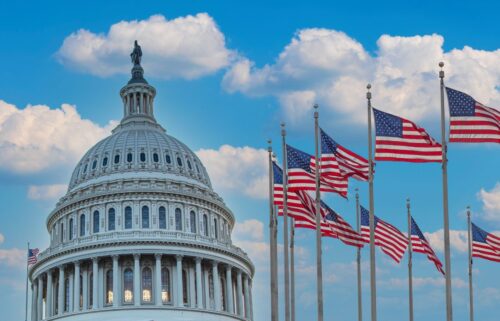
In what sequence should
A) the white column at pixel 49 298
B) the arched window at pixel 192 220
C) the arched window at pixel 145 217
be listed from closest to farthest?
1. the white column at pixel 49 298
2. the arched window at pixel 145 217
3. the arched window at pixel 192 220

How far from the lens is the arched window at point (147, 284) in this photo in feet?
366

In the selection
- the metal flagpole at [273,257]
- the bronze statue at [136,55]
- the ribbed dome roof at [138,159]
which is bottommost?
the metal flagpole at [273,257]

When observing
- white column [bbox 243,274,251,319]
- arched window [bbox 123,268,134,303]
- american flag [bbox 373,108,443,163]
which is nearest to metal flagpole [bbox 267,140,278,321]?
american flag [bbox 373,108,443,163]

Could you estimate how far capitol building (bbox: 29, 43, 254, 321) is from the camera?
364ft

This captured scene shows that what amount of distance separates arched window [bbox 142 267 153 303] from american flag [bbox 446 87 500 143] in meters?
70.3

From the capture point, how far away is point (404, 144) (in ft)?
156

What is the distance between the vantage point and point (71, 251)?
112688 millimetres

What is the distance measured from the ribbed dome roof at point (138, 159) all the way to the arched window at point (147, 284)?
475 inches

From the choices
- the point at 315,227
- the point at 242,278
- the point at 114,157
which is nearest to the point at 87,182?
the point at 114,157

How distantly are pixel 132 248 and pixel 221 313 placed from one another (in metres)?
12.0

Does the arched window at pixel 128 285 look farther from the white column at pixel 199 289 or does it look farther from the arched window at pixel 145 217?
the white column at pixel 199 289

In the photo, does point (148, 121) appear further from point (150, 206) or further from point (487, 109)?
point (487, 109)

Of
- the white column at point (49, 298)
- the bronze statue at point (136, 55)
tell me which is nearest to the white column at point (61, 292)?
the white column at point (49, 298)

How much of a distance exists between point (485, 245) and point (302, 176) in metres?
13.0
